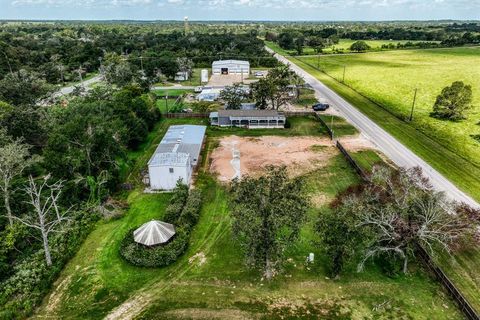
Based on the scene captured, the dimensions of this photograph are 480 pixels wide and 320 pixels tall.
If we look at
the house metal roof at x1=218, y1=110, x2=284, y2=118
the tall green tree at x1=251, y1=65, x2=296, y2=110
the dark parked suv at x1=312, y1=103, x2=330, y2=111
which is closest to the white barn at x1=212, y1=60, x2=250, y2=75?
the tall green tree at x1=251, y1=65, x2=296, y2=110

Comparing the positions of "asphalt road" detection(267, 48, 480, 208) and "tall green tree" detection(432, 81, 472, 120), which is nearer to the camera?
"asphalt road" detection(267, 48, 480, 208)

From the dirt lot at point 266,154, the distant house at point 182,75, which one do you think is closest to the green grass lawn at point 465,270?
the dirt lot at point 266,154

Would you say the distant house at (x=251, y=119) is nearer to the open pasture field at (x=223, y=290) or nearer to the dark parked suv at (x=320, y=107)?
the dark parked suv at (x=320, y=107)

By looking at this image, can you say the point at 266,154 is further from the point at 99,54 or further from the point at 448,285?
the point at 99,54

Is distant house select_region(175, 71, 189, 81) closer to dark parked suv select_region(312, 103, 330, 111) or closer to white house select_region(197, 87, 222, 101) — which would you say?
white house select_region(197, 87, 222, 101)

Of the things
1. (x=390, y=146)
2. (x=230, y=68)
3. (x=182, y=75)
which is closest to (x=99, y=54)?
(x=182, y=75)

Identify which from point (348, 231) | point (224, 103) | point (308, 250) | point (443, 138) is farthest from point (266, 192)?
point (224, 103)

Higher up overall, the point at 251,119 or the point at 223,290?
the point at 251,119
